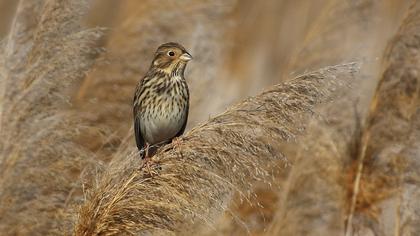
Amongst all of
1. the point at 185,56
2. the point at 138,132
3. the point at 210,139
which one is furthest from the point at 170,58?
the point at 210,139

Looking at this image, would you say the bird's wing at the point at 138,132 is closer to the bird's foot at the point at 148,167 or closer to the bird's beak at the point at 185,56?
the bird's beak at the point at 185,56

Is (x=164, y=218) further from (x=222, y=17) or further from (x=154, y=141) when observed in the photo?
(x=222, y=17)

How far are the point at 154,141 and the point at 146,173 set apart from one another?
65.5 inches

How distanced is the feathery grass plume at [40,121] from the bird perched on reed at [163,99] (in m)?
0.61

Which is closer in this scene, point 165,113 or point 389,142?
point 389,142

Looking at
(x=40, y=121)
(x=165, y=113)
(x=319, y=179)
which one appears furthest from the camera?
(x=165, y=113)

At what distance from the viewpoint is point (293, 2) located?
9.50 metres

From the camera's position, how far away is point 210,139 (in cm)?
290

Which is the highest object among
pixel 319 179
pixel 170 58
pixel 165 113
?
pixel 170 58

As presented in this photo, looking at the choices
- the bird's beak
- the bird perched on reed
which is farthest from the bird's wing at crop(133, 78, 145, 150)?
the bird's beak

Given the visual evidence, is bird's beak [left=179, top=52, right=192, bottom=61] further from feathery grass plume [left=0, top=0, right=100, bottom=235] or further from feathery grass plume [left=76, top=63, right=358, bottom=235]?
feathery grass plume [left=76, top=63, right=358, bottom=235]

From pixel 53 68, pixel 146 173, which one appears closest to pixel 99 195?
pixel 146 173

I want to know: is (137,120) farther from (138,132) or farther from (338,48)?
(338,48)

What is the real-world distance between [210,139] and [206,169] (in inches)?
4.0
